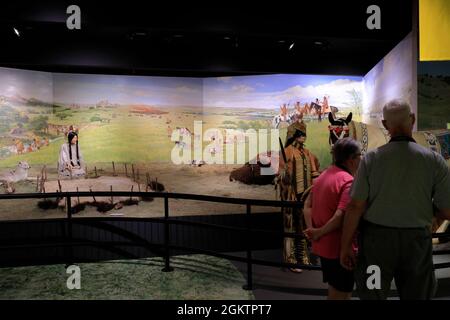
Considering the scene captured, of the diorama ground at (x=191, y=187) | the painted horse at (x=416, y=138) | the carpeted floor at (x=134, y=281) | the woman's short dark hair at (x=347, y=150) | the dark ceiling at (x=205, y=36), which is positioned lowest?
the carpeted floor at (x=134, y=281)

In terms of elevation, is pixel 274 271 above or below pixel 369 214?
below

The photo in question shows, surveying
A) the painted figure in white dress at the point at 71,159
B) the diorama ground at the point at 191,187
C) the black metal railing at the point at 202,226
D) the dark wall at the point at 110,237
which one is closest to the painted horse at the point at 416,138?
the black metal railing at the point at 202,226

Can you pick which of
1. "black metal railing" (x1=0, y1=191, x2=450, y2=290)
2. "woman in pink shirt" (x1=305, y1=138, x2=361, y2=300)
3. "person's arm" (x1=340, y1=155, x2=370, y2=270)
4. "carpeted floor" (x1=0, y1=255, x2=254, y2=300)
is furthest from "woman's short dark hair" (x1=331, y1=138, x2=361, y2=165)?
"carpeted floor" (x1=0, y1=255, x2=254, y2=300)

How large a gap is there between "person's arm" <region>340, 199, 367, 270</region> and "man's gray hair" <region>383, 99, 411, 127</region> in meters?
0.45

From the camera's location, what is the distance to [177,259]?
515 centimetres

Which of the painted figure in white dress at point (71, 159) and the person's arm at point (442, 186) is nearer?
the person's arm at point (442, 186)

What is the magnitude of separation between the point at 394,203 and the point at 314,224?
1.95 feet

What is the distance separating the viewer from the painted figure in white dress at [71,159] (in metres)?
5.97

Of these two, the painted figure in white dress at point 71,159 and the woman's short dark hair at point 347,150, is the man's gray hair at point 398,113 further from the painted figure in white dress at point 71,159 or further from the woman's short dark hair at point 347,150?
the painted figure in white dress at point 71,159

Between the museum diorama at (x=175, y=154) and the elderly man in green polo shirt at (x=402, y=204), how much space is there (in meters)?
2.33

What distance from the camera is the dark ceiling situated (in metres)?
4.64

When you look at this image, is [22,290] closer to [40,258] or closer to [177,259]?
[40,258]

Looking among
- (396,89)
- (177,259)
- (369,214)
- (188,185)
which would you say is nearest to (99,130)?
(188,185)

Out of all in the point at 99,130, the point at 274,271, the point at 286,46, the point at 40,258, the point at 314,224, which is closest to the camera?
the point at 314,224
